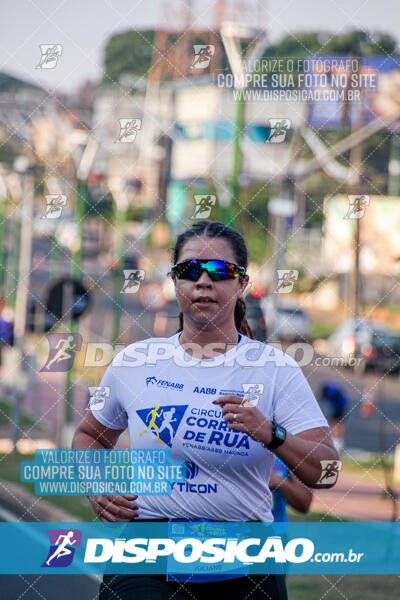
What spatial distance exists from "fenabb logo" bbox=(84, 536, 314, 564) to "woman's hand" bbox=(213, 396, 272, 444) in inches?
17.1

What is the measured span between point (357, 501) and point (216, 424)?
7.98 meters

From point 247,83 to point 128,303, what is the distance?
141 feet

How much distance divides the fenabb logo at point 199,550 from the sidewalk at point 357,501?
19.3ft

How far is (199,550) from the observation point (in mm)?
3256

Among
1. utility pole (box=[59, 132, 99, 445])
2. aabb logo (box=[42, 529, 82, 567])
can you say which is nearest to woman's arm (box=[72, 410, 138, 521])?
aabb logo (box=[42, 529, 82, 567])

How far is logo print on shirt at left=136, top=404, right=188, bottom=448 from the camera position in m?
3.21

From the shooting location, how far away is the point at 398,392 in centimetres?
2892

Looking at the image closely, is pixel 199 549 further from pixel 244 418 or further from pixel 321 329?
pixel 321 329

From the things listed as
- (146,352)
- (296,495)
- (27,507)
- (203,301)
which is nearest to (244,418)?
(203,301)

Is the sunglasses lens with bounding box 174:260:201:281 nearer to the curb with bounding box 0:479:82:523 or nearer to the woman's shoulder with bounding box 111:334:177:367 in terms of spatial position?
the woman's shoulder with bounding box 111:334:177:367

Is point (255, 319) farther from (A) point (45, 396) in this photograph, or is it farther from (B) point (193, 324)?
(A) point (45, 396)

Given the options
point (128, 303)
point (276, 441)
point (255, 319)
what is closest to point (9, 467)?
point (255, 319)

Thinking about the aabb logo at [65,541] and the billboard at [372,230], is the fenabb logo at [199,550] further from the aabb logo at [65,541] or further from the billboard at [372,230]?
the billboard at [372,230]

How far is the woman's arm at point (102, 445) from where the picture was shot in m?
3.26
